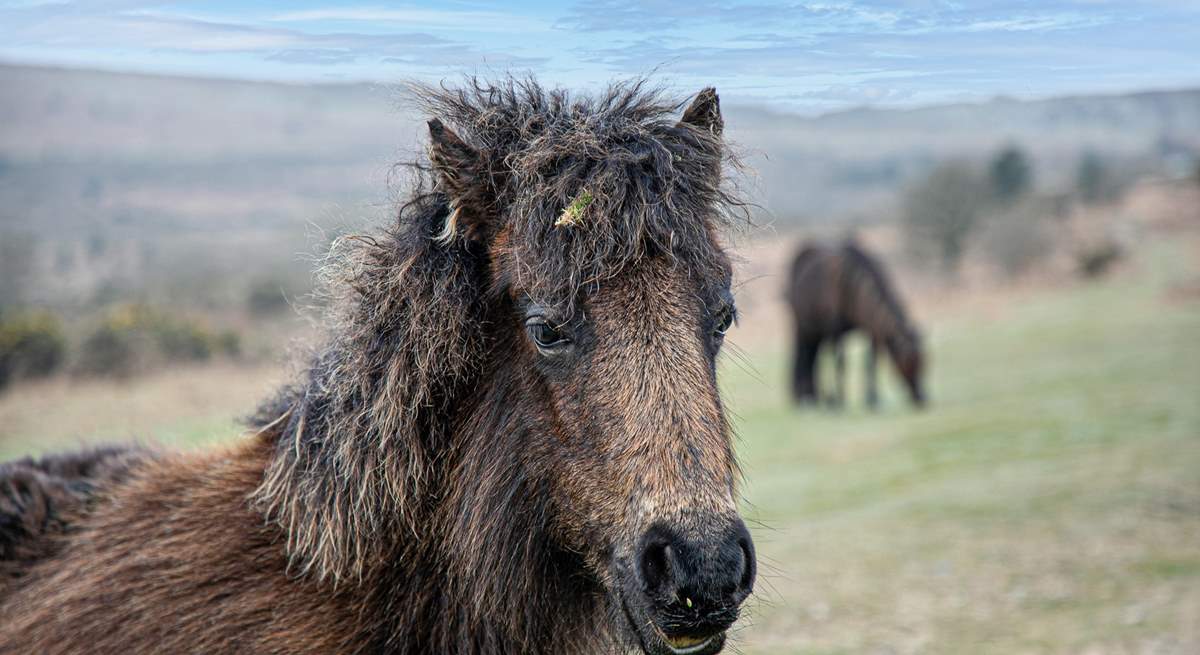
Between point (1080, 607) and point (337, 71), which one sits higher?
point (337, 71)

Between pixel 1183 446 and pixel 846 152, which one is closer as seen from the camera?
pixel 1183 446

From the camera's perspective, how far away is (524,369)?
9.77 ft

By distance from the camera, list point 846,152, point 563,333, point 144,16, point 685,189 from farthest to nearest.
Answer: point 846,152 < point 144,16 < point 685,189 < point 563,333

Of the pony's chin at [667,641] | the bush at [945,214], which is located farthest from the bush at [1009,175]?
the pony's chin at [667,641]

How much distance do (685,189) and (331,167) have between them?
41.4 metres

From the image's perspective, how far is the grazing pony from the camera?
19.8m

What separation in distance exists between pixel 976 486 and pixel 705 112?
10.2 m

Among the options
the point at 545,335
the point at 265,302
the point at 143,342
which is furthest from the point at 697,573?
the point at 265,302

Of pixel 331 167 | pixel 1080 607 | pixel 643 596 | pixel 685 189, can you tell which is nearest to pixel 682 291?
pixel 685 189

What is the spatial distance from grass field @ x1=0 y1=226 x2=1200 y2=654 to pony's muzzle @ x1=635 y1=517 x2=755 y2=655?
0.61 meters

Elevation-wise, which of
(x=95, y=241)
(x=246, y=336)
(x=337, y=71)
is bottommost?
(x=246, y=336)

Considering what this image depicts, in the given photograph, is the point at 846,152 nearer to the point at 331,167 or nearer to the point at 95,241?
the point at 331,167

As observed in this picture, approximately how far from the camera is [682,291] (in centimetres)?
290

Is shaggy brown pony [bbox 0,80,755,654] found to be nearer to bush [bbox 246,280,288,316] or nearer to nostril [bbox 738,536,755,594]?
nostril [bbox 738,536,755,594]
